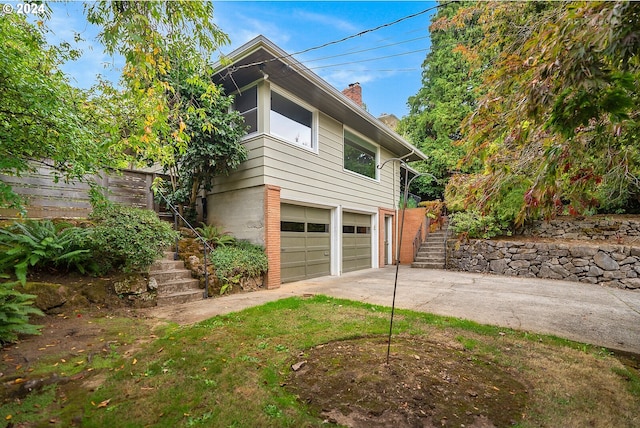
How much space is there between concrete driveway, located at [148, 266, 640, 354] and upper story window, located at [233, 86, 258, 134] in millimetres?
4191

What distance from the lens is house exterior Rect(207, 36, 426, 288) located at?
7.00 m

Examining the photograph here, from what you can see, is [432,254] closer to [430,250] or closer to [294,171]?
[430,250]

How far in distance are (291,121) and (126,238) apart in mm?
5010

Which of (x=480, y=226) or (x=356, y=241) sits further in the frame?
(x=356, y=241)

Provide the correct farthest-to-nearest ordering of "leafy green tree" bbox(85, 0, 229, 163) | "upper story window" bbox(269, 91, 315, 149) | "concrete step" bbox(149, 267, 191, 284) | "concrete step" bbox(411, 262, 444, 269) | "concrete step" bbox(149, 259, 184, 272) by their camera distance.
Answer: "concrete step" bbox(411, 262, 444, 269) < "upper story window" bbox(269, 91, 315, 149) < "concrete step" bbox(149, 259, 184, 272) < "concrete step" bbox(149, 267, 191, 284) < "leafy green tree" bbox(85, 0, 229, 163)

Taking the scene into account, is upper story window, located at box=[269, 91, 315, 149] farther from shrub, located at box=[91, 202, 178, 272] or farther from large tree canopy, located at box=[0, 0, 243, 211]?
shrub, located at box=[91, 202, 178, 272]

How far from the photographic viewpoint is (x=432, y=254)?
11766 mm

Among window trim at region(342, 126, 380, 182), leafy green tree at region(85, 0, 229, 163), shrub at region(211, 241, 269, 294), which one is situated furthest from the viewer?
window trim at region(342, 126, 380, 182)

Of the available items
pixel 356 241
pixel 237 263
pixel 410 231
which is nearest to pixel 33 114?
pixel 237 263

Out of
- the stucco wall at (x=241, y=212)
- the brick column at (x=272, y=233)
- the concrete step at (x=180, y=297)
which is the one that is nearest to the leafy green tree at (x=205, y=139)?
the stucco wall at (x=241, y=212)

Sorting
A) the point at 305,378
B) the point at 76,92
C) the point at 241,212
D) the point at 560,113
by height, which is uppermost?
the point at 76,92

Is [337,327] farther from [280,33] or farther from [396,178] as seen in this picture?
[396,178]

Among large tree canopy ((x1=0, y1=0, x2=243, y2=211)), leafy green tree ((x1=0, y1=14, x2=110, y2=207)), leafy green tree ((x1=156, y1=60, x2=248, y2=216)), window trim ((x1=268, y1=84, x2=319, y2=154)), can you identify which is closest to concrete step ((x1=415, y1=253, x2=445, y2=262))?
window trim ((x1=268, y1=84, x2=319, y2=154))

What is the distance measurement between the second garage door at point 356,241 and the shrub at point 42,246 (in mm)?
7005
